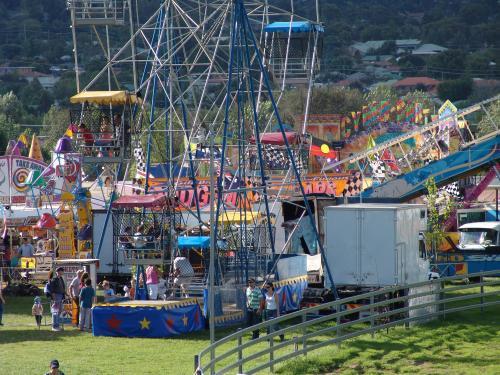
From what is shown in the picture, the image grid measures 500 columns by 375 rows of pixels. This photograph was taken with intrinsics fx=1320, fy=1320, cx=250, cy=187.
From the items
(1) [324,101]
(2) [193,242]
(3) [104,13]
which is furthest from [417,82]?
(2) [193,242]

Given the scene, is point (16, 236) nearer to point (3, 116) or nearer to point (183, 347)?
point (183, 347)

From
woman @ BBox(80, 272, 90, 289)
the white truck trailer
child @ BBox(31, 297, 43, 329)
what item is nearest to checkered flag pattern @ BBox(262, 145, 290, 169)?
the white truck trailer

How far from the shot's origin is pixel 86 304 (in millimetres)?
31984

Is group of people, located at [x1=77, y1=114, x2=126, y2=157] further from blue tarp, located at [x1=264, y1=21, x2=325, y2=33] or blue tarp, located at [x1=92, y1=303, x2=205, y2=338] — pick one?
blue tarp, located at [x1=264, y1=21, x2=325, y2=33]

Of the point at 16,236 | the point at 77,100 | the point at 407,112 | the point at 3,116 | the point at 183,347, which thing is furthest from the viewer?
the point at 3,116

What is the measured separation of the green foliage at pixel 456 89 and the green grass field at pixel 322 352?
15539 centimetres

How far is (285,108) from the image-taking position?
4857 inches

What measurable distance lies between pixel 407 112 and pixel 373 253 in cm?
6696

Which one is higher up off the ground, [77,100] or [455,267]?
[77,100]

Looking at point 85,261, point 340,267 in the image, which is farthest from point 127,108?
point 340,267

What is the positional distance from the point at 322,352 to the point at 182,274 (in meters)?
8.02

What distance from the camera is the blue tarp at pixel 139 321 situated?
3062 cm

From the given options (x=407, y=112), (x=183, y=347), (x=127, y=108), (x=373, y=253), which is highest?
(x=407, y=112)

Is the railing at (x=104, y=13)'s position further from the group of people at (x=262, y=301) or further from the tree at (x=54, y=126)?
the tree at (x=54, y=126)
